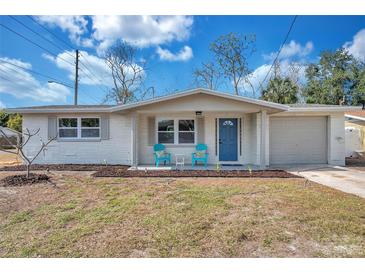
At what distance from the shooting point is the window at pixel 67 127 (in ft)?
36.2

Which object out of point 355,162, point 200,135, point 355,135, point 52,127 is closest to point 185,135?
point 200,135

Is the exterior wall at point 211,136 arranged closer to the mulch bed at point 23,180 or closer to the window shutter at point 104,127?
the window shutter at point 104,127

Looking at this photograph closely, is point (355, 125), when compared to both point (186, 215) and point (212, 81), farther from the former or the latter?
point (186, 215)

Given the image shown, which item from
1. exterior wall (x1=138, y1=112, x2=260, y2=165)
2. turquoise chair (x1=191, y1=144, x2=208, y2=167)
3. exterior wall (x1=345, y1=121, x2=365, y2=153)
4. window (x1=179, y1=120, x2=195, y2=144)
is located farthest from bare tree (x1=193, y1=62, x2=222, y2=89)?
turquoise chair (x1=191, y1=144, x2=208, y2=167)

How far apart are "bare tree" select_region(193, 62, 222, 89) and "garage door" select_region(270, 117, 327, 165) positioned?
14872 mm

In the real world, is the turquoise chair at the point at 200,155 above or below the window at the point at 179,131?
below

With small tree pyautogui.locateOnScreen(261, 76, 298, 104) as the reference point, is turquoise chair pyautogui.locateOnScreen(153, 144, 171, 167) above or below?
below

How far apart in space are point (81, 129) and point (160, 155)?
4.20m

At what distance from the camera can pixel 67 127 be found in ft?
36.4

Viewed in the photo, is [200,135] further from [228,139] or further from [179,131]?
[228,139]

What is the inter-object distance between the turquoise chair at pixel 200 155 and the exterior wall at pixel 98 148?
3.18 m

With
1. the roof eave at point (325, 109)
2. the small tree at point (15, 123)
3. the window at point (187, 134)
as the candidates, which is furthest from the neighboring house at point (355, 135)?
the small tree at point (15, 123)

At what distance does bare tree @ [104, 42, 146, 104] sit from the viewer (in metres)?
25.6

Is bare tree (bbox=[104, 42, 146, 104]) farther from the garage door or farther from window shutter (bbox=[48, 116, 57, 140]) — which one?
the garage door
